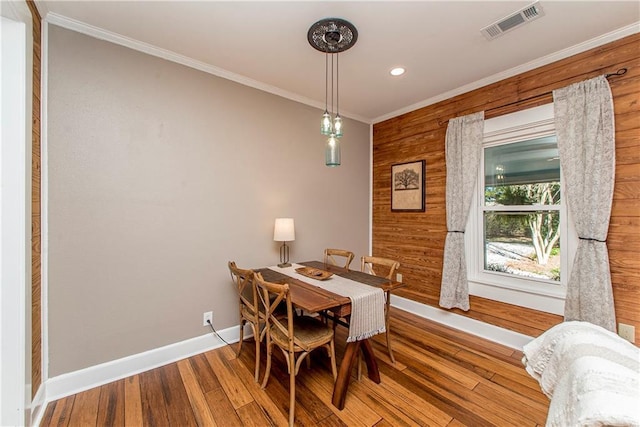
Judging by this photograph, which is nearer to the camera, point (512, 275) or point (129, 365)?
point (129, 365)

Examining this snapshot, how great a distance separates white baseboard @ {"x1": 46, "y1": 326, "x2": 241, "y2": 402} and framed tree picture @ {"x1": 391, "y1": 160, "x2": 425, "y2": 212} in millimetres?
2500

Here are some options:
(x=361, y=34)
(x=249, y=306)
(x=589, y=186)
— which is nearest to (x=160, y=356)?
(x=249, y=306)

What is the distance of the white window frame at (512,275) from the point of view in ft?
7.42

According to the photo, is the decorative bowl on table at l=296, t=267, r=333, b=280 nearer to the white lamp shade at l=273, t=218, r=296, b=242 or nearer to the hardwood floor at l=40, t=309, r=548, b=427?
the white lamp shade at l=273, t=218, r=296, b=242

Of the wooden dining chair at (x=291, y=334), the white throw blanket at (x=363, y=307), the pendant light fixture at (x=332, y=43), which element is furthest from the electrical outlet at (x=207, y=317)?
the pendant light fixture at (x=332, y=43)

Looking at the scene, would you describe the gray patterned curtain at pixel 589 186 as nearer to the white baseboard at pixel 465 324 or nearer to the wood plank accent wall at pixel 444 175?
the wood plank accent wall at pixel 444 175

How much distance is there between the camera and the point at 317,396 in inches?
71.6

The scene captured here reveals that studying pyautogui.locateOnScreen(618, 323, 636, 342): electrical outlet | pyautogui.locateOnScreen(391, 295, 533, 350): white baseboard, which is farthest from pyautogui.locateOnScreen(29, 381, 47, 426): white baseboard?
pyautogui.locateOnScreen(618, 323, 636, 342): electrical outlet

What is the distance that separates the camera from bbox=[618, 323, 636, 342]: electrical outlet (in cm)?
191

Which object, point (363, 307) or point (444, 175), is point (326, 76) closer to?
point (444, 175)

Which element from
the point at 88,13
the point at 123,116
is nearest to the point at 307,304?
the point at 123,116

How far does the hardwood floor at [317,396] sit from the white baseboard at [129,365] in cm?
5

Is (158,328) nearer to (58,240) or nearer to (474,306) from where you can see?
(58,240)

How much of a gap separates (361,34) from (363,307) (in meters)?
2.03
